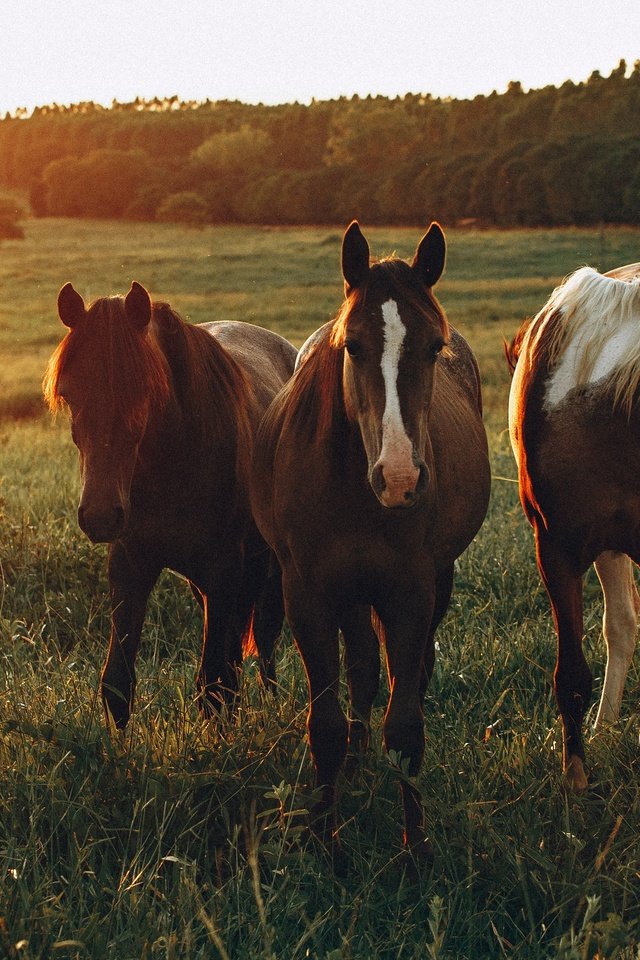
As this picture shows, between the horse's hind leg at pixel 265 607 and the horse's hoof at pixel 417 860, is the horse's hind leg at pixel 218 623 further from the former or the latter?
the horse's hoof at pixel 417 860

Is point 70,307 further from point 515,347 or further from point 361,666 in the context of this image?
point 515,347

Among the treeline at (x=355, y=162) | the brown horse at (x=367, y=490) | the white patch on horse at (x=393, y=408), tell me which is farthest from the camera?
the treeline at (x=355, y=162)

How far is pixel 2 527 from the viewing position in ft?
21.5

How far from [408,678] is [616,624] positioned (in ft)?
5.66

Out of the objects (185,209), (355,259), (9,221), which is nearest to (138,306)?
(355,259)

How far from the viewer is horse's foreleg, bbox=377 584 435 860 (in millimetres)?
3215

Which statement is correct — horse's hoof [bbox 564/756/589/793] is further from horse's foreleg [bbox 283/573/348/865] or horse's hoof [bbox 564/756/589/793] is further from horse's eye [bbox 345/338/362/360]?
horse's eye [bbox 345/338/362/360]

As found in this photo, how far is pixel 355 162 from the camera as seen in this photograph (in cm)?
4806

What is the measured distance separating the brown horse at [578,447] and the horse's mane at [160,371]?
A: 48.1 inches

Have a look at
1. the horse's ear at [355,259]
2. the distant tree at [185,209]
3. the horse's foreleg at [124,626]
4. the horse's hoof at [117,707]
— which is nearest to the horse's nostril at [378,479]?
the horse's ear at [355,259]

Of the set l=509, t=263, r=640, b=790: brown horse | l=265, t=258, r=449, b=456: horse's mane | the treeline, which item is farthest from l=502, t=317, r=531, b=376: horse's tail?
the treeline

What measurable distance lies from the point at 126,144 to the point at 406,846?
52588mm

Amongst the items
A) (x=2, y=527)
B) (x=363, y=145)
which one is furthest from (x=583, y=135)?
(x=2, y=527)

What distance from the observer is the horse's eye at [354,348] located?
2.94 meters
